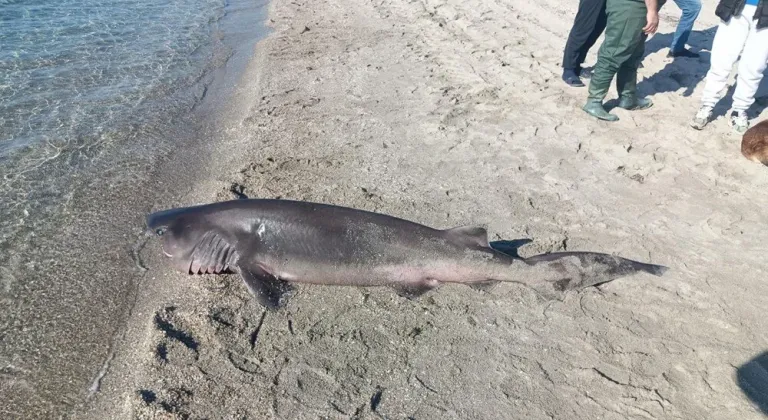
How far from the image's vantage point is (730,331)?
409 centimetres

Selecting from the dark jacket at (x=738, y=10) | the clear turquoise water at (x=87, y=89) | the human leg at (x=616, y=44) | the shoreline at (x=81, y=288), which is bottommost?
the clear turquoise water at (x=87, y=89)

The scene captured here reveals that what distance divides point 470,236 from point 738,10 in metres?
4.58

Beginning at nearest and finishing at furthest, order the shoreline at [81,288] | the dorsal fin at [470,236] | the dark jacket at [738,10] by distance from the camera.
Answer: the shoreline at [81,288] < the dorsal fin at [470,236] < the dark jacket at [738,10]

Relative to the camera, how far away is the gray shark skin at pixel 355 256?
4.52 meters

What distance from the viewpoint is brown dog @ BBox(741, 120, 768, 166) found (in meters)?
6.11

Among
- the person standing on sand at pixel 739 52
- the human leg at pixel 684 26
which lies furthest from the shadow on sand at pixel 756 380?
the human leg at pixel 684 26

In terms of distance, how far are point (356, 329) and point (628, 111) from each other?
5524 mm

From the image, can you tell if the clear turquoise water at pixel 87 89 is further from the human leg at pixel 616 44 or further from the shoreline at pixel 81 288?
the human leg at pixel 616 44

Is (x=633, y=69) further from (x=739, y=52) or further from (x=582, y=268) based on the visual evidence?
(x=582, y=268)

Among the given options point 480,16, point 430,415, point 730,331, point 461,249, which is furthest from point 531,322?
point 480,16

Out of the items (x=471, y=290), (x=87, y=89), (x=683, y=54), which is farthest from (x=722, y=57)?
(x=87, y=89)

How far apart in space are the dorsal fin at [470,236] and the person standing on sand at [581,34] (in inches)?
185

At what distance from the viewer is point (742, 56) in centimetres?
656

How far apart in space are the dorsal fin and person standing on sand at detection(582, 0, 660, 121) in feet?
12.1
